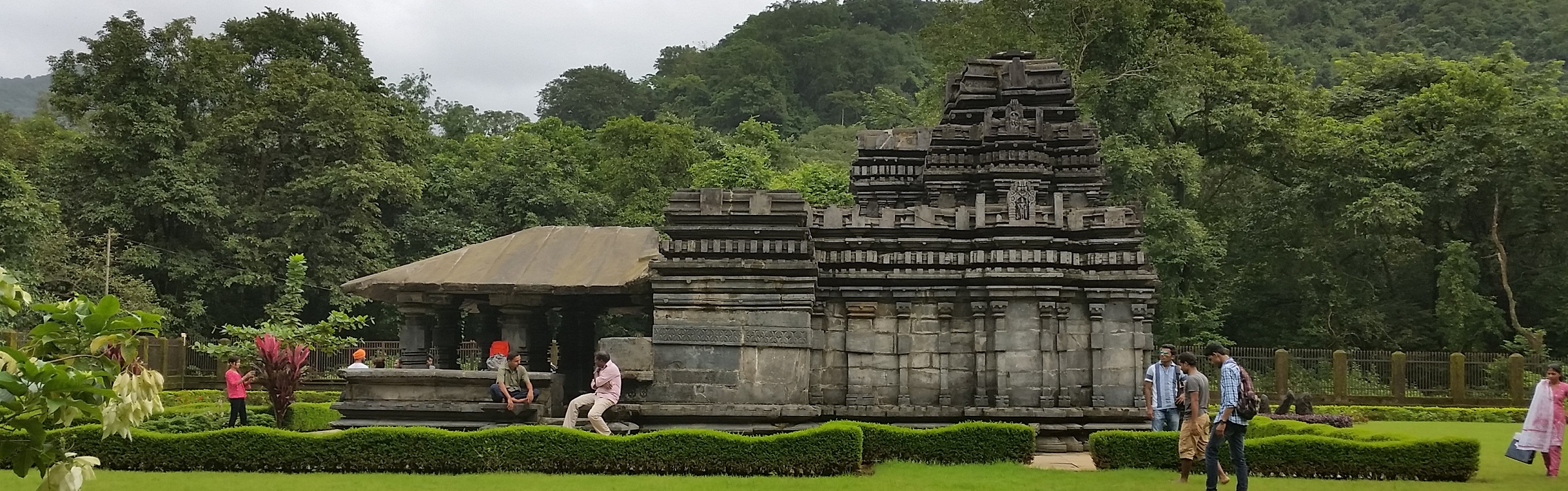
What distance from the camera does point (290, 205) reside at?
3416cm

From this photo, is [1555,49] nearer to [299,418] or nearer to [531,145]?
[531,145]

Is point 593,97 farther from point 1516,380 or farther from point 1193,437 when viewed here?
point 1193,437

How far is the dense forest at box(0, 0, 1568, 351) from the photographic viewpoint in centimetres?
3106

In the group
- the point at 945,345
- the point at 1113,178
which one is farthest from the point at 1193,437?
the point at 1113,178

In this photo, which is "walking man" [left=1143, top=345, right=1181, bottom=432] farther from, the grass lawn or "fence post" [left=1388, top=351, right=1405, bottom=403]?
"fence post" [left=1388, top=351, right=1405, bottom=403]

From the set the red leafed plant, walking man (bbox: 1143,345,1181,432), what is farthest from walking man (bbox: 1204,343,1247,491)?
the red leafed plant

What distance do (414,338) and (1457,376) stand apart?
21.8 metres

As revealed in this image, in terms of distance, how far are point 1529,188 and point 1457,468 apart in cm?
2413

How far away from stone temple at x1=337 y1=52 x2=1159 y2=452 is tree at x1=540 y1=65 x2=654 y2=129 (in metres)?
Answer: 54.9

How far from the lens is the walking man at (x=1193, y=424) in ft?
33.3

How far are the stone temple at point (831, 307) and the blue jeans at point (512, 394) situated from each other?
0.10m

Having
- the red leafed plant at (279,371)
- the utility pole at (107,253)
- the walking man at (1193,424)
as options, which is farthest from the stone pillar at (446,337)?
the utility pole at (107,253)

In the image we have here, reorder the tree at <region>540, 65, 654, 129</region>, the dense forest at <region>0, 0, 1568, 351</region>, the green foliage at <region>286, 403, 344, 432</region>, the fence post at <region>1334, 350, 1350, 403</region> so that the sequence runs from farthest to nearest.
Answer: the tree at <region>540, 65, 654, 129</region>
the dense forest at <region>0, 0, 1568, 351</region>
the fence post at <region>1334, 350, 1350, 403</region>
the green foliage at <region>286, 403, 344, 432</region>

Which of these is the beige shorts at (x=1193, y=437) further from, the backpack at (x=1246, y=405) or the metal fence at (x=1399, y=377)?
the metal fence at (x=1399, y=377)
